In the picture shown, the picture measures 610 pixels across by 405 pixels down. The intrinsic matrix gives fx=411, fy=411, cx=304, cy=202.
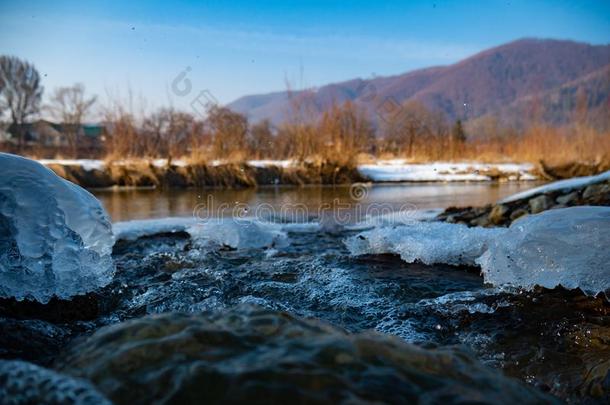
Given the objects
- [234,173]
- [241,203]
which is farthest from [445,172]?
[241,203]

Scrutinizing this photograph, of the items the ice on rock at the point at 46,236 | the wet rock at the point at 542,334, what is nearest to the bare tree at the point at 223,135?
the ice on rock at the point at 46,236

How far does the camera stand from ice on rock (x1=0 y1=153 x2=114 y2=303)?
2.04m

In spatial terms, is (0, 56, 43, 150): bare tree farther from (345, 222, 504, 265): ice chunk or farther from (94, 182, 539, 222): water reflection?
(345, 222, 504, 265): ice chunk

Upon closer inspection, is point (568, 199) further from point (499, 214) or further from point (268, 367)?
point (268, 367)

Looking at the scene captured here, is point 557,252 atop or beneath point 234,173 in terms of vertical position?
beneath

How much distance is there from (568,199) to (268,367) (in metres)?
5.40

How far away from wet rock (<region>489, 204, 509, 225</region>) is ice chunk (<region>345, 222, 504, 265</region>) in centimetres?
131

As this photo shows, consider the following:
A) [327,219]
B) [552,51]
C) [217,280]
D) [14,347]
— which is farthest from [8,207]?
[552,51]

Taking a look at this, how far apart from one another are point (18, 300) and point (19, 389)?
4.69ft

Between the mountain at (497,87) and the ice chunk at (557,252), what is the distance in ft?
7.77

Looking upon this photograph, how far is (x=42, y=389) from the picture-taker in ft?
2.59

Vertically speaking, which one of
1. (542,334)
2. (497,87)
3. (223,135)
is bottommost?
(542,334)

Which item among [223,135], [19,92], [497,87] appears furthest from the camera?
[497,87]

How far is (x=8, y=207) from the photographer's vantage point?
2.10 metres
